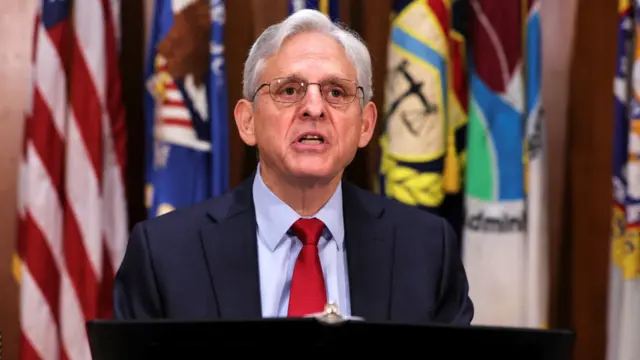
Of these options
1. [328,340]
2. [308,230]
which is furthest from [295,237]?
[328,340]

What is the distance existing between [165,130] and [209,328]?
5.01ft

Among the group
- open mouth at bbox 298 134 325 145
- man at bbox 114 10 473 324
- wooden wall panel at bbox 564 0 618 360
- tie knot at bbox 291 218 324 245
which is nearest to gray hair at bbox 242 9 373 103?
man at bbox 114 10 473 324

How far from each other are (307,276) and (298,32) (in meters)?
0.48

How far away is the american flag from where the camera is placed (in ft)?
7.75

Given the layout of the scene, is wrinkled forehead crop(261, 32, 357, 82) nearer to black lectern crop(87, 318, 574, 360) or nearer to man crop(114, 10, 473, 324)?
man crop(114, 10, 473, 324)

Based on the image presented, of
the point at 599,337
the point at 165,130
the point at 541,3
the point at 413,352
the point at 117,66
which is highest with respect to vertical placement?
the point at 541,3

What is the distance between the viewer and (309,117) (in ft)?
4.96

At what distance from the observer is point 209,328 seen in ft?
3.10

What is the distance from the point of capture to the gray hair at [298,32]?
1541 millimetres

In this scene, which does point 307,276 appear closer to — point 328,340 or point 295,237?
point 295,237

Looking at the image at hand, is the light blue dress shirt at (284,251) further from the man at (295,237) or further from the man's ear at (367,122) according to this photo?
the man's ear at (367,122)

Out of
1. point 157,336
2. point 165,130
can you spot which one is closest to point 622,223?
point 165,130

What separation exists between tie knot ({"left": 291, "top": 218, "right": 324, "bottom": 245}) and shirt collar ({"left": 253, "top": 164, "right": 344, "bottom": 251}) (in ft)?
0.04

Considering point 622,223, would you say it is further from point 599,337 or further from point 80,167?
point 80,167
